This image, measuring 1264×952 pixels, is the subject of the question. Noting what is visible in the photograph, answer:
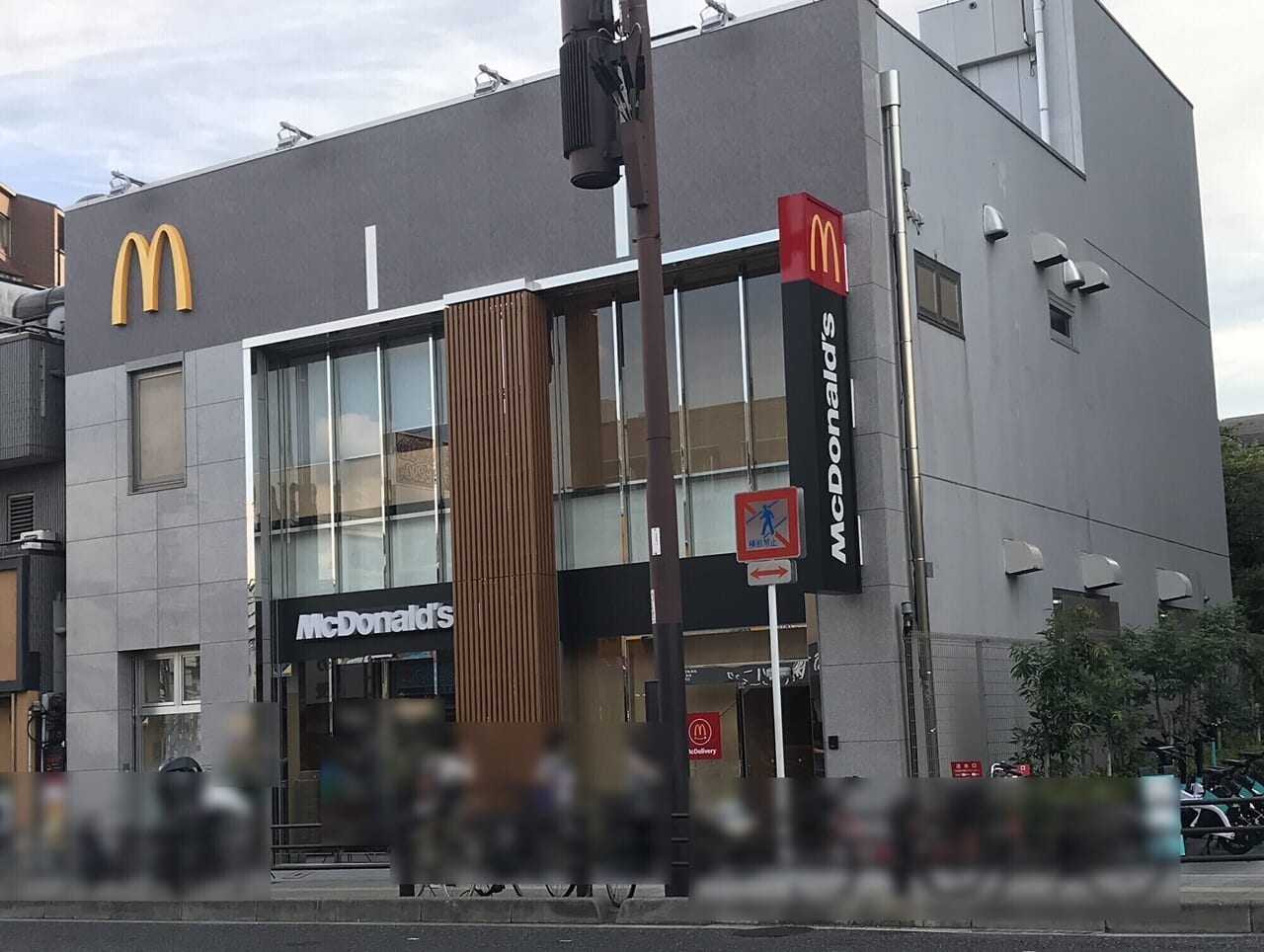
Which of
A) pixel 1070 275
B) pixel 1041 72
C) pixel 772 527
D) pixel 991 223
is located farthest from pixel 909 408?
pixel 1041 72

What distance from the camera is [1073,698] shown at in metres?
20.1

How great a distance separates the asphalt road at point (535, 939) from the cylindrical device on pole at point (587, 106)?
7153 mm

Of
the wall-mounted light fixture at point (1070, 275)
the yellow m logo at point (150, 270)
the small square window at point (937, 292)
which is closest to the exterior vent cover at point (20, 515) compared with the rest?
the yellow m logo at point (150, 270)

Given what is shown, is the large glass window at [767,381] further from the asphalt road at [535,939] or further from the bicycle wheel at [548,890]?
the asphalt road at [535,939]

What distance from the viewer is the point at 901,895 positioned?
45.0 ft

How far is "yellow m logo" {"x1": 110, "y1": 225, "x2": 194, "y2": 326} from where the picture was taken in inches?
1041

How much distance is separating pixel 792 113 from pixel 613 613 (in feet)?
23.0

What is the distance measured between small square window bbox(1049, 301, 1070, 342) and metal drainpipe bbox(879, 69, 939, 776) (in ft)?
19.3

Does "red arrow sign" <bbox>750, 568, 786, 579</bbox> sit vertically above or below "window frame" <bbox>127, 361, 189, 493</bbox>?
below

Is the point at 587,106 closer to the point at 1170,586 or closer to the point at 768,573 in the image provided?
the point at 768,573

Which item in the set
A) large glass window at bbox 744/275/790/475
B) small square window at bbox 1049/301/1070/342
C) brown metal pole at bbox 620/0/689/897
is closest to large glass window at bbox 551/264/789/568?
large glass window at bbox 744/275/790/475

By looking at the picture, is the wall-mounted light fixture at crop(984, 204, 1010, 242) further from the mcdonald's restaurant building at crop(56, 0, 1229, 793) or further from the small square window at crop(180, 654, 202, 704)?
the small square window at crop(180, 654, 202, 704)

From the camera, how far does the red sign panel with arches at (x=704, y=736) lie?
2177cm

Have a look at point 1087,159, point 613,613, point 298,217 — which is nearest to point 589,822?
point 613,613
